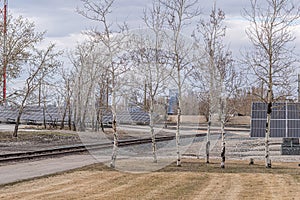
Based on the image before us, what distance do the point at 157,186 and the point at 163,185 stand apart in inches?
11.0

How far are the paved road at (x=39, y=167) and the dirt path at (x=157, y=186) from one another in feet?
3.95

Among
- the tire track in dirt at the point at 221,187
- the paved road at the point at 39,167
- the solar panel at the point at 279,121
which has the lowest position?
the paved road at the point at 39,167

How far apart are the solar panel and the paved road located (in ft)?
35.6

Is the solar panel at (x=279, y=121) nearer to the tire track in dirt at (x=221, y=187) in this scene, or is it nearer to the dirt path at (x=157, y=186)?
the dirt path at (x=157, y=186)

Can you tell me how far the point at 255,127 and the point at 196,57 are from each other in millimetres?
9833

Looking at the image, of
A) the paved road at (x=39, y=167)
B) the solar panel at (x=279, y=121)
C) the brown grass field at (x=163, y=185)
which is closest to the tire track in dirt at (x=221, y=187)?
the brown grass field at (x=163, y=185)

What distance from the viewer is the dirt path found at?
1421 centimetres

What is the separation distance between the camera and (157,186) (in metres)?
16.2

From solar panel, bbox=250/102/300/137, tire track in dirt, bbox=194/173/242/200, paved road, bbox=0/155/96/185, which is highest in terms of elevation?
solar panel, bbox=250/102/300/137

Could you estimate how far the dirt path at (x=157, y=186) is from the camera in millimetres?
14211

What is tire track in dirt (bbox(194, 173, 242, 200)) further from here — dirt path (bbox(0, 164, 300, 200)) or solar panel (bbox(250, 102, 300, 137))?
solar panel (bbox(250, 102, 300, 137))

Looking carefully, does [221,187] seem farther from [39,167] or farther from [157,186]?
[39,167]

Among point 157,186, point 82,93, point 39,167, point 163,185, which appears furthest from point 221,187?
point 82,93

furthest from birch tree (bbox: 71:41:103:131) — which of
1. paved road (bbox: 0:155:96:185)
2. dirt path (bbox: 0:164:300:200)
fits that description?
dirt path (bbox: 0:164:300:200)
